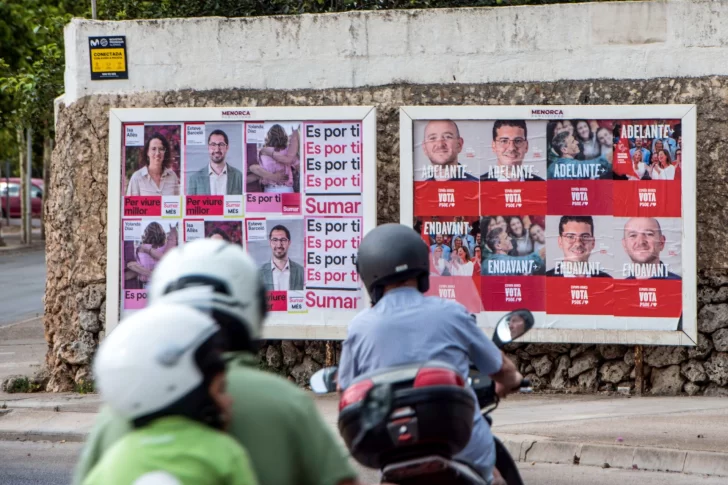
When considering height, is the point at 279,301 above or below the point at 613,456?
above

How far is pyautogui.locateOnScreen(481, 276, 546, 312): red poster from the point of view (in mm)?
9625

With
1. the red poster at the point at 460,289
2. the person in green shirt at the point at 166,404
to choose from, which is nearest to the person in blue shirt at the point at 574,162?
the red poster at the point at 460,289

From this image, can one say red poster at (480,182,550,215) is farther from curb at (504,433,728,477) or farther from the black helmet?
the black helmet

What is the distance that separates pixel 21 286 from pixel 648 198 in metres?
15.9

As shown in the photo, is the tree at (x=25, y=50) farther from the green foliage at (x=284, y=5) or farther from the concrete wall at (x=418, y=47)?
the concrete wall at (x=418, y=47)

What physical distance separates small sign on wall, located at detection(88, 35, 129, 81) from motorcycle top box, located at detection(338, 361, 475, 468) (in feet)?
24.6

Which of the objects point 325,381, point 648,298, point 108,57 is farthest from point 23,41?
point 325,381

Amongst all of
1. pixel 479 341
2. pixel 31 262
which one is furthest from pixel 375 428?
pixel 31 262

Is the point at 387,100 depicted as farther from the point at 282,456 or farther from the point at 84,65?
the point at 282,456

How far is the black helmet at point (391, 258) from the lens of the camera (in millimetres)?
3795

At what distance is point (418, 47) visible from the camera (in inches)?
389

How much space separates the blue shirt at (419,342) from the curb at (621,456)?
3941 mm

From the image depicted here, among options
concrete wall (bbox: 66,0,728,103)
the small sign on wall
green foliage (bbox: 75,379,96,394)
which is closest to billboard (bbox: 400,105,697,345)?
concrete wall (bbox: 66,0,728,103)

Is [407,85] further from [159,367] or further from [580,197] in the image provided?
[159,367]
